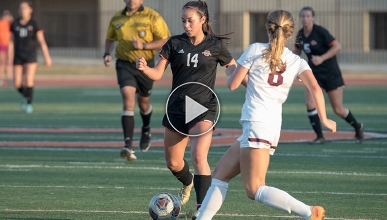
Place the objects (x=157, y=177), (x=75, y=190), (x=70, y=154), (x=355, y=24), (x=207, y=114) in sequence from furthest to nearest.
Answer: (x=355, y=24), (x=70, y=154), (x=157, y=177), (x=75, y=190), (x=207, y=114)

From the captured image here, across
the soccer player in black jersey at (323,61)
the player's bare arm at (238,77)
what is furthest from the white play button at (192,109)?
the soccer player in black jersey at (323,61)

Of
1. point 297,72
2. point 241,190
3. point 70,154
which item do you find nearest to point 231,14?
point 70,154

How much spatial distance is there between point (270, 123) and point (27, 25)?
1380 cm

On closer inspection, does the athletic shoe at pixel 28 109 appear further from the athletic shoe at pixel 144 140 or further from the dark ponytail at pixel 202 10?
the dark ponytail at pixel 202 10

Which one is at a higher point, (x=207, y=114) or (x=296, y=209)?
(x=207, y=114)

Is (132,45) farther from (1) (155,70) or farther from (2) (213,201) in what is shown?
(2) (213,201)

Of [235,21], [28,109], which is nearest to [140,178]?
[28,109]

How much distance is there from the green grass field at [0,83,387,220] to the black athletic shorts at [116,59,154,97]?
1.03 m

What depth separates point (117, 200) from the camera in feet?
27.5

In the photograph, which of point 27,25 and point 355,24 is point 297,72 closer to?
point 27,25

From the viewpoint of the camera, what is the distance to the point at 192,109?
738 cm

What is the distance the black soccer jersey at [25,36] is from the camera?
19.1m

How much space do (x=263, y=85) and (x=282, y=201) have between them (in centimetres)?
89

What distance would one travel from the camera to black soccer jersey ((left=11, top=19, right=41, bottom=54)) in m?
19.1
